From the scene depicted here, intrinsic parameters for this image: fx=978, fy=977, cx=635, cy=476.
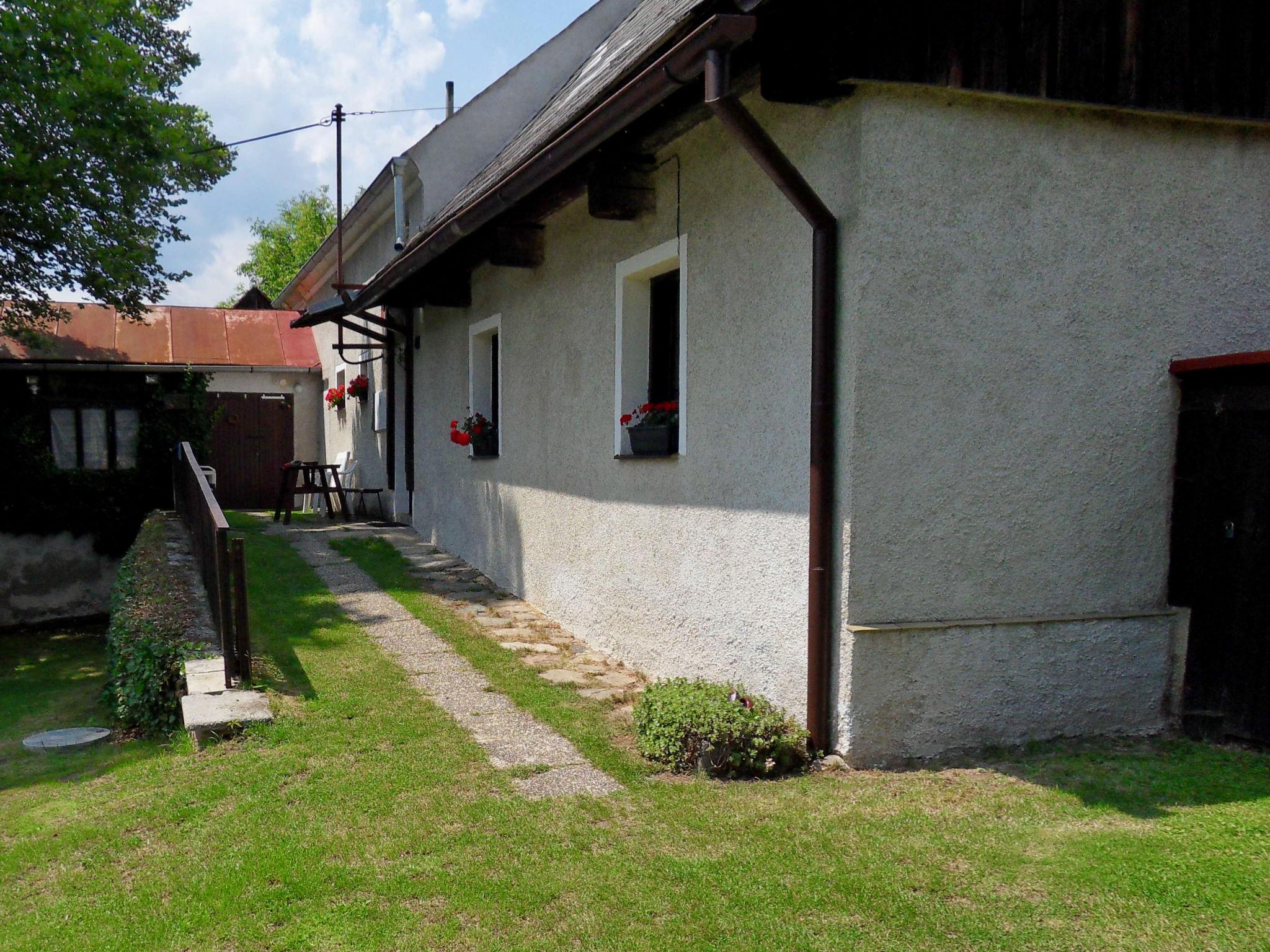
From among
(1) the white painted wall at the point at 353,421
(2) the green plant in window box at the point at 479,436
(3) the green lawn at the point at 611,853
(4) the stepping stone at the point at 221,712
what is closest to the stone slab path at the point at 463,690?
(3) the green lawn at the point at 611,853

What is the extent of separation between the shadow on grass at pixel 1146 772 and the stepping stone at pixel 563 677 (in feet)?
8.15

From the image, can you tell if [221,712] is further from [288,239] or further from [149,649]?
[288,239]

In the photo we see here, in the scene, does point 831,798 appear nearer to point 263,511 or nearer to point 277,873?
point 277,873

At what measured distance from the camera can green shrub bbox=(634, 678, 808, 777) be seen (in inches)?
172

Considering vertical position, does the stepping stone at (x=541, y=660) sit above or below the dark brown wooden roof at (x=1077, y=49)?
below

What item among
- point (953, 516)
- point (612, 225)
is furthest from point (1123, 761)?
point (612, 225)

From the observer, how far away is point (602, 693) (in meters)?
5.78

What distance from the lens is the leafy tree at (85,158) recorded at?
861 centimetres

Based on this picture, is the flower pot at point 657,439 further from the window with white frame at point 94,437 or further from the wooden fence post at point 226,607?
the window with white frame at point 94,437

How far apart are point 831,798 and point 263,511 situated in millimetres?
14217

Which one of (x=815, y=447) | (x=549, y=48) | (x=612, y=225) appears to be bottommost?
(x=815, y=447)

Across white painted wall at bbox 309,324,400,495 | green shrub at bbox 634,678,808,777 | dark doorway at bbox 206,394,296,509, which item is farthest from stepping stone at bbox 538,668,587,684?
dark doorway at bbox 206,394,296,509

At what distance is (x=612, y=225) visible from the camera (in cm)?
Result: 654

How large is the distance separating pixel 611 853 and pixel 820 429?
2.01m
